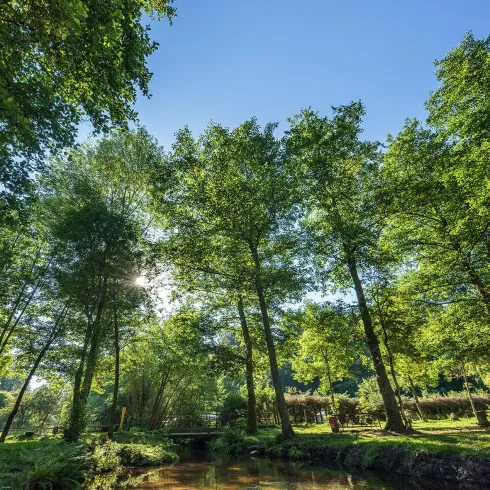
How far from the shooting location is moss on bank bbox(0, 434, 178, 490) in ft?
26.1

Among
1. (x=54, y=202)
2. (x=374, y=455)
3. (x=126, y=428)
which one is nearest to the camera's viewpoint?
(x=374, y=455)

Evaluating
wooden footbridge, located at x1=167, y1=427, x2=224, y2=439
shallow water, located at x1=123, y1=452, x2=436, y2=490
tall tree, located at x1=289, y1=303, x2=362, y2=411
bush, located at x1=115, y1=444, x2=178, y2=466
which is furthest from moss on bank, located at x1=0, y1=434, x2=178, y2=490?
wooden footbridge, located at x1=167, y1=427, x2=224, y2=439

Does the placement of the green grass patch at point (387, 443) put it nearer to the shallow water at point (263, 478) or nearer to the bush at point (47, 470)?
the shallow water at point (263, 478)

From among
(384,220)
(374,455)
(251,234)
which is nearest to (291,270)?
(251,234)

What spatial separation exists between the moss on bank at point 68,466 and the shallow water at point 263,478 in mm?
1210

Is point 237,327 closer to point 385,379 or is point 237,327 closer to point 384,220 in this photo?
point 385,379

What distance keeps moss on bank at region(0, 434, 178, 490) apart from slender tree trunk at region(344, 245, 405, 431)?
1087 centimetres

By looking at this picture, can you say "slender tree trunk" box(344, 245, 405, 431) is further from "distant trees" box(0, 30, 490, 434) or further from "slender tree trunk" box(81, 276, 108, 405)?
"slender tree trunk" box(81, 276, 108, 405)

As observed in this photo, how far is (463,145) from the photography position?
1309 cm

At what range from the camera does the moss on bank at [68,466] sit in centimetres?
794

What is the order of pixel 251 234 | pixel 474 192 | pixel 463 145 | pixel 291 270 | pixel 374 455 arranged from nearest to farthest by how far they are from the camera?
1. pixel 374 455
2. pixel 474 192
3. pixel 463 145
4. pixel 291 270
5. pixel 251 234

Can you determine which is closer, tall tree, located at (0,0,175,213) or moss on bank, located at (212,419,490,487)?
tall tree, located at (0,0,175,213)

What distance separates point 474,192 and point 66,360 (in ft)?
77.0

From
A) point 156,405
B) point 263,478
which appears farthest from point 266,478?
point 156,405
